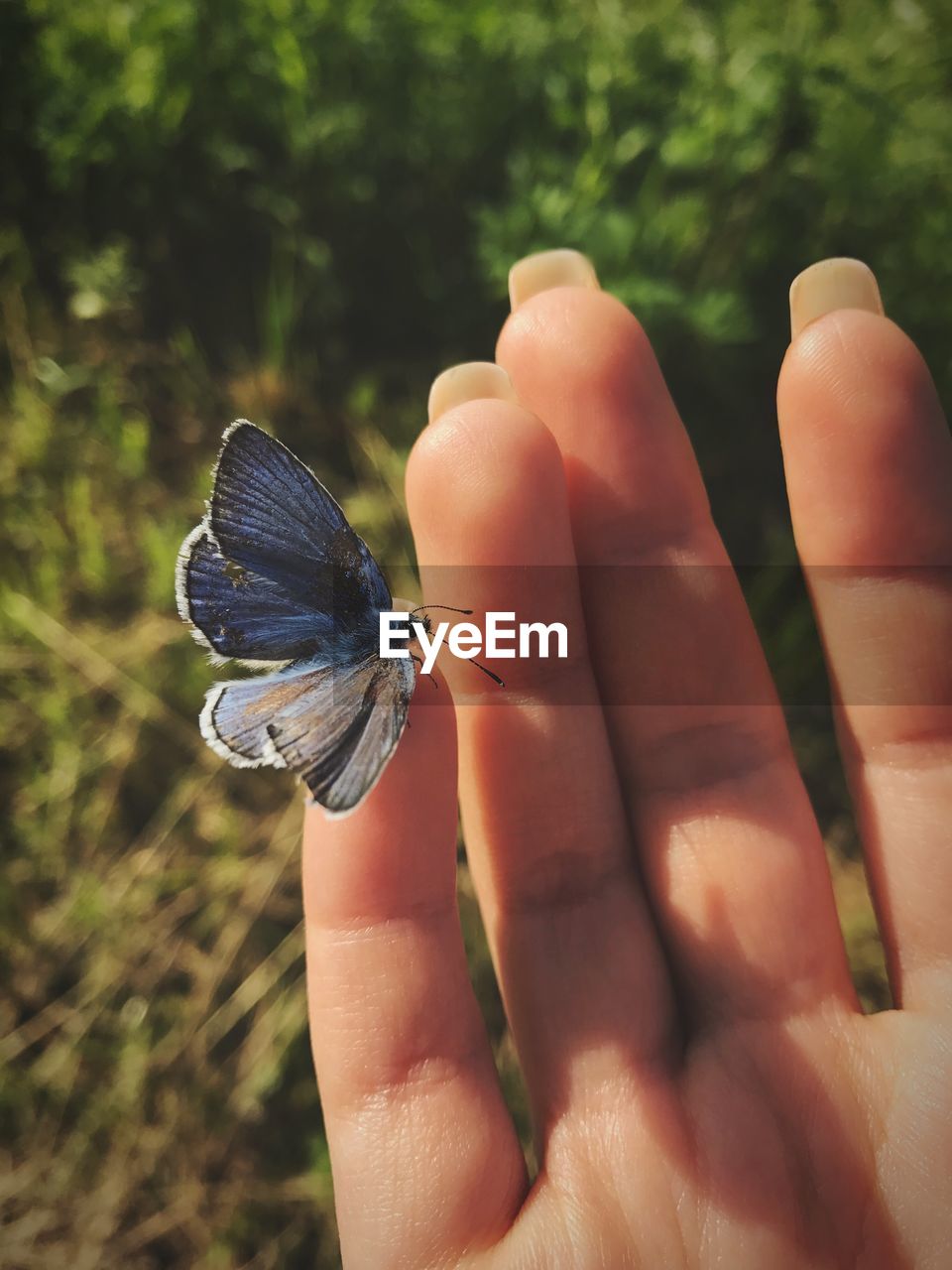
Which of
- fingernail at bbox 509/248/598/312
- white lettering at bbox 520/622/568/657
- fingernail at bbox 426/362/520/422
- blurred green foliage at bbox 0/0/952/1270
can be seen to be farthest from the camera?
blurred green foliage at bbox 0/0/952/1270

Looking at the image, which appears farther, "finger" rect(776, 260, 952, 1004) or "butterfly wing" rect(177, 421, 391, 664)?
"finger" rect(776, 260, 952, 1004)

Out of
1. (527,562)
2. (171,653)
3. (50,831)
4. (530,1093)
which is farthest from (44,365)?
(530,1093)

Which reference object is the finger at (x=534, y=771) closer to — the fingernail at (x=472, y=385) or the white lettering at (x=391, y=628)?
the fingernail at (x=472, y=385)

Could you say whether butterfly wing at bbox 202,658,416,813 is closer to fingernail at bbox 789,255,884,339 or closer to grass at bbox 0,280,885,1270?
grass at bbox 0,280,885,1270

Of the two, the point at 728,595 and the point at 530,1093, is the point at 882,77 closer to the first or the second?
the point at 728,595

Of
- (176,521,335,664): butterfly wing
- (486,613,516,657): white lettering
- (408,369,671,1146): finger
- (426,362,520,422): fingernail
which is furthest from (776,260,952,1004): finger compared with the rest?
(176,521,335,664): butterfly wing
